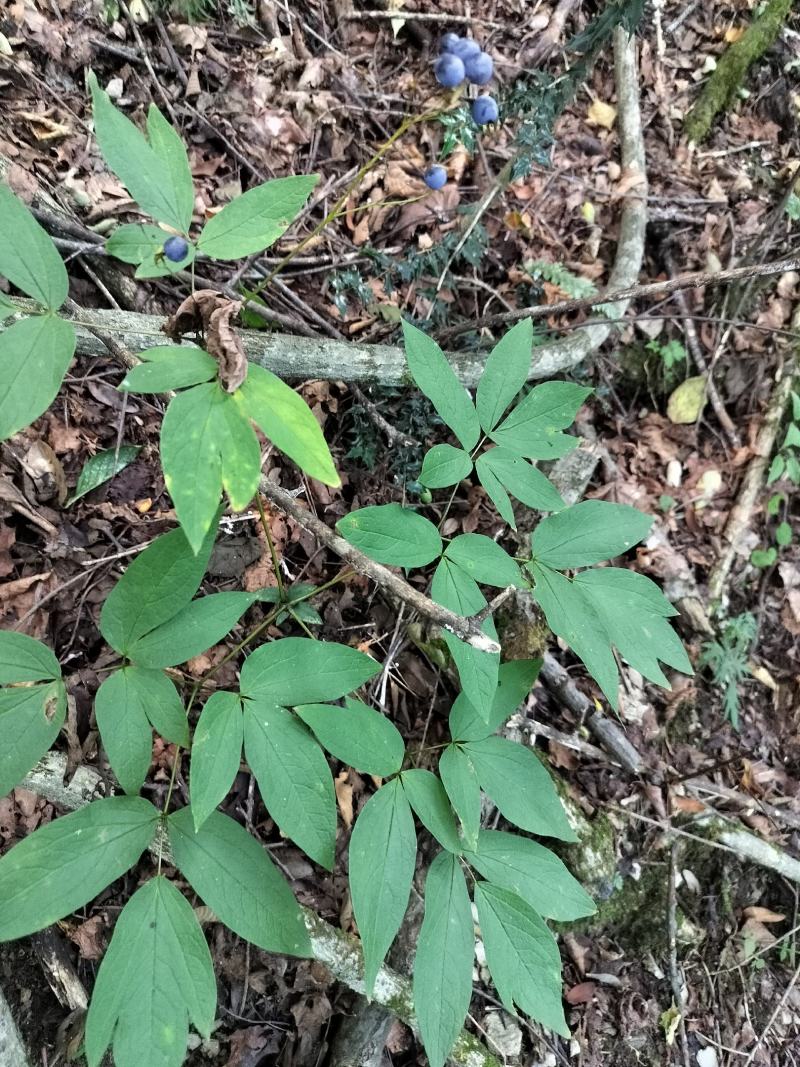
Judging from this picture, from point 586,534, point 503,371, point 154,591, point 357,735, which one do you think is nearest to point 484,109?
point 503,371

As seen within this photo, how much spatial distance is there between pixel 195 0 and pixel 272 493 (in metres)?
2.37

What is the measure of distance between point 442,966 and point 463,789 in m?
0.41

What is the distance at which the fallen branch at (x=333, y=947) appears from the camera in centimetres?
175

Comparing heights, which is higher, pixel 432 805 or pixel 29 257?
pixel 29 257

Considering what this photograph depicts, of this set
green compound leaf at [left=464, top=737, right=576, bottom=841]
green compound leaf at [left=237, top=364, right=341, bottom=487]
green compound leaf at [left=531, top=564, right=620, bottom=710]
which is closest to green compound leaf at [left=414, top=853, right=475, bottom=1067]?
green compound leaf at [left=464, top=737, right=576, bottom=841]

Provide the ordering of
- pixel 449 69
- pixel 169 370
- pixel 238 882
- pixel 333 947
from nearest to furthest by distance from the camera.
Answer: pixel 169 370 < pixel 238 882 < pixel 333 947 < pixel 449 69

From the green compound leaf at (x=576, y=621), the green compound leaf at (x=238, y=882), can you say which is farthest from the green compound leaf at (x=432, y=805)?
the green compound leaf at (x=576, y=621)

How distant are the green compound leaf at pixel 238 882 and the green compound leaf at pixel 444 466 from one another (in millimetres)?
929

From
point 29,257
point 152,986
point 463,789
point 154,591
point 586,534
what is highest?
point 29,257

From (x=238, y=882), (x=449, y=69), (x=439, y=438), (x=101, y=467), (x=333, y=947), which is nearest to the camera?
(x=238, y=882)

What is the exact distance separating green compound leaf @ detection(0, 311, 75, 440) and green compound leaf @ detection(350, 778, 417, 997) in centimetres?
110

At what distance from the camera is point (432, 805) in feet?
5.35

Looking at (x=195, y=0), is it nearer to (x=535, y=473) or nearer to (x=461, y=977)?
(x=535, y=473)

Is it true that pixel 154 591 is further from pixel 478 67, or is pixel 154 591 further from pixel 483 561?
pixel 478 67
